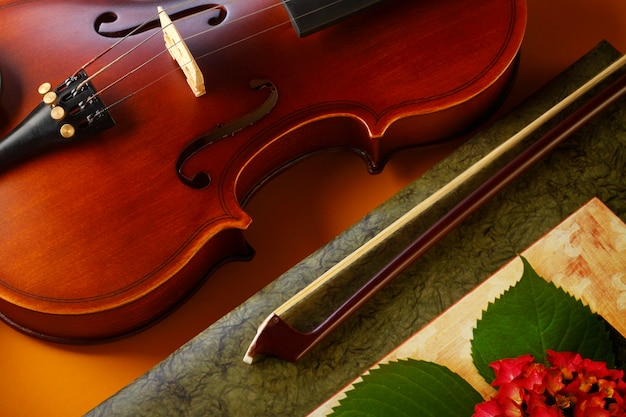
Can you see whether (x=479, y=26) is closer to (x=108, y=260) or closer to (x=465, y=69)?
(x=465, y=69)

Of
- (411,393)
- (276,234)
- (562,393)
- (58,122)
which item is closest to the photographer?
(562,393)

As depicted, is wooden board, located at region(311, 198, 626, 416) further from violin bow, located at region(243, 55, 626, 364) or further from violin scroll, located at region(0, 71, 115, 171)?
violin scroll, located at region(0, 71, 115, 171)

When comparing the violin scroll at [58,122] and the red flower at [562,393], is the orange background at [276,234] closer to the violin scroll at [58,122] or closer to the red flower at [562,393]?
the violin scroll at [58,122]

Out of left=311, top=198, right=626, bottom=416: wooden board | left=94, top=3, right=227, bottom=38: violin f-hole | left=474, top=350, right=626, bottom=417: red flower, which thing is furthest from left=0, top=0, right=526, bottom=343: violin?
left=474, top=350, right=626, bottom=417: red flower

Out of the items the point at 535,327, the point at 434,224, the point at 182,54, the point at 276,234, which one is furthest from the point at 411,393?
the point at 182,54

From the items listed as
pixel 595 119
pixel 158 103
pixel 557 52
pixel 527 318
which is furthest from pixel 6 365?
pixel 557 52

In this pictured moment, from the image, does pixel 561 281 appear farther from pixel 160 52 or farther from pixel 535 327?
pixel 160 52
